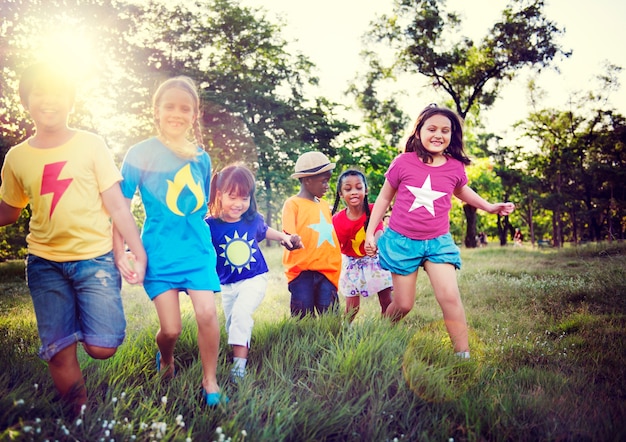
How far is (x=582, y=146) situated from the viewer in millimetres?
27969

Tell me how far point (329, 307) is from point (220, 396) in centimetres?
178

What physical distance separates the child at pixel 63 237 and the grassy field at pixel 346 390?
291 millimetres

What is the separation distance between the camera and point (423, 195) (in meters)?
3.85

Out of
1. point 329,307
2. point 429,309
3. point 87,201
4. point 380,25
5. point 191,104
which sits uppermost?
point 380,25

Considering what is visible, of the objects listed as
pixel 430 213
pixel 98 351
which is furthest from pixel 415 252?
pixel 98 351

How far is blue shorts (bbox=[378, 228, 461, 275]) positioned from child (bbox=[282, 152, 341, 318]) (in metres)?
0.79

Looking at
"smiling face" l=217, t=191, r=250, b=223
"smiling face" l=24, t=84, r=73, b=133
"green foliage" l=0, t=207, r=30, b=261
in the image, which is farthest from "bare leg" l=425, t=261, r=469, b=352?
"green foliage" l=0, t=207, r=30, b=261

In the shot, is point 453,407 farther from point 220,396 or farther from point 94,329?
point 94,329

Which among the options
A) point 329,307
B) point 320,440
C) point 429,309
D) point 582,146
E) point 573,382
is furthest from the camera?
point 582,146

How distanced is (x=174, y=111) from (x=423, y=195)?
6.80 feet

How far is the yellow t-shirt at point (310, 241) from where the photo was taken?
15.1 feet

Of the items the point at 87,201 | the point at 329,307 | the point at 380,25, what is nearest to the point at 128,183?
the point at 87,201

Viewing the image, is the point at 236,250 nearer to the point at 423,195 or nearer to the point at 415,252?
the point at 415,252

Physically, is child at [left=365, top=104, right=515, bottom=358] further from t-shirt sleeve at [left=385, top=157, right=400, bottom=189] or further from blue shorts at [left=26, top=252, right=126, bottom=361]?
blue shorts at [left=26, top=252, right=126, bottom=361]
